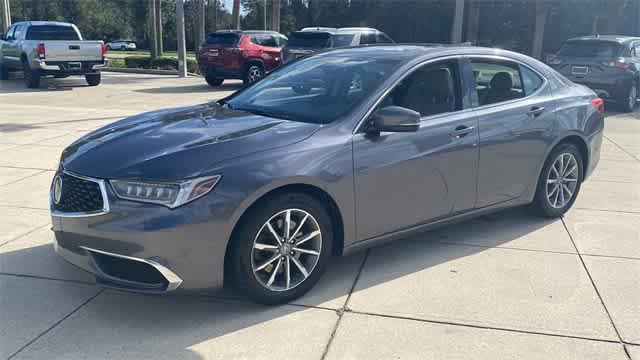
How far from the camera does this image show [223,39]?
61.1ft

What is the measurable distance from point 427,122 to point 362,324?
164 cm

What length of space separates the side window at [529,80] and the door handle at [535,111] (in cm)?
16

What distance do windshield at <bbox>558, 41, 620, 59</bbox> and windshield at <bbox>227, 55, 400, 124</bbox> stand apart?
446 inches

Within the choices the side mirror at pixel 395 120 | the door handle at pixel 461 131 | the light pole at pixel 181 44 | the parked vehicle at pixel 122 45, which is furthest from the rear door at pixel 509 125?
the parked vehicle at pixel 122 45

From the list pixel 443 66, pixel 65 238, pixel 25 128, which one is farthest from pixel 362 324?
pixel 25 128

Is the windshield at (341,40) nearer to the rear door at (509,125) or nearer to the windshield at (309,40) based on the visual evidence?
the windshield at (309,40)

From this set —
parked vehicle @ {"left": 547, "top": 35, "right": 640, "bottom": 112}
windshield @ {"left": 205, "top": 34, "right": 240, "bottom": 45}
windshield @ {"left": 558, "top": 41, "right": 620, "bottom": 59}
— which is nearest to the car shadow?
parked vehicle @ {"left": 547, "top": 35, "right": 640, "bottom": 112}

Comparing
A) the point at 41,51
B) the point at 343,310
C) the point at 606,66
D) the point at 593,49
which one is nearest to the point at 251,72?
the point at 41,51

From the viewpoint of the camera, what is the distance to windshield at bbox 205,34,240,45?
1847 cm

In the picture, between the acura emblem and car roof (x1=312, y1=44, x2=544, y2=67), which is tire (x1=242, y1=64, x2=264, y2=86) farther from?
the acura emblem

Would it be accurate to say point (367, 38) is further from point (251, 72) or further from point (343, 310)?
point (343, 310)

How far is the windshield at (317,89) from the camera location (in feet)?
14.3

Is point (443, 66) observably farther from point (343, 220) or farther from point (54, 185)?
point (54, 185)

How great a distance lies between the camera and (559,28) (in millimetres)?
39938
